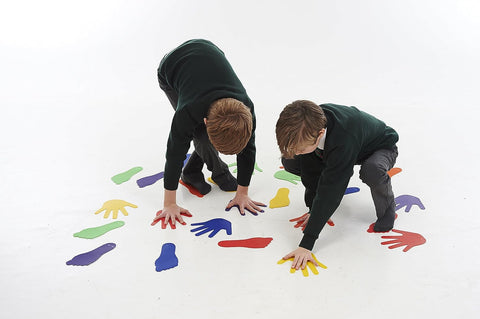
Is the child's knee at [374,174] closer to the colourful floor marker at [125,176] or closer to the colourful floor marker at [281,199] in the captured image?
the colourful floor marker at [281,199]

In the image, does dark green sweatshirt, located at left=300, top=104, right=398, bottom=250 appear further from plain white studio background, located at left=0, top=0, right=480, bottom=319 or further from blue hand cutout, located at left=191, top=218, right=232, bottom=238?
blue hand cutout, located at left=191, top=218, right=232, bottom=238

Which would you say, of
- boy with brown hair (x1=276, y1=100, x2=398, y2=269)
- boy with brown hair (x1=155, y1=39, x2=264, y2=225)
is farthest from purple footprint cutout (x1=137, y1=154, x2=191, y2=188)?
boy with brown hair (x1=276, y1=100, x2=398, y2=269)

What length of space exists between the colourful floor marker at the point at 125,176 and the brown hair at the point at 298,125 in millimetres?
969

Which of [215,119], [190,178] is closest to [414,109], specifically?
[190,178]

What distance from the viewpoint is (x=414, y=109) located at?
113 inches

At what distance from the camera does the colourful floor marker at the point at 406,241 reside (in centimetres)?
156

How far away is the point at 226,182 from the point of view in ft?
6.51

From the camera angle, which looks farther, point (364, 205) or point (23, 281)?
point (364, 205)

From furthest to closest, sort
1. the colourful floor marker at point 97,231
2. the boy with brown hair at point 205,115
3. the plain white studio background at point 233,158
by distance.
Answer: the colourful floor marker at point 97,231
the boy with brown hair at point 205,115
the plain white studio background at point 233,158

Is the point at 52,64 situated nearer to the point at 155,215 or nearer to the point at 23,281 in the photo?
the point at 155,215

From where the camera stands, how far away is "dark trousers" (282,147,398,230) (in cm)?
157

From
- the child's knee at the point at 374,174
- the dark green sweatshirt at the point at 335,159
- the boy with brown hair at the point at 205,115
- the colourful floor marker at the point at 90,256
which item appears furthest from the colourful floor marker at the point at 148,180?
the child's knee at the point at 374,174

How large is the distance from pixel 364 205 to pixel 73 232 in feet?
3.72

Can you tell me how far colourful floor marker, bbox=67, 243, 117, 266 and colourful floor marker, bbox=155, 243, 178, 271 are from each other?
19 centimetres
